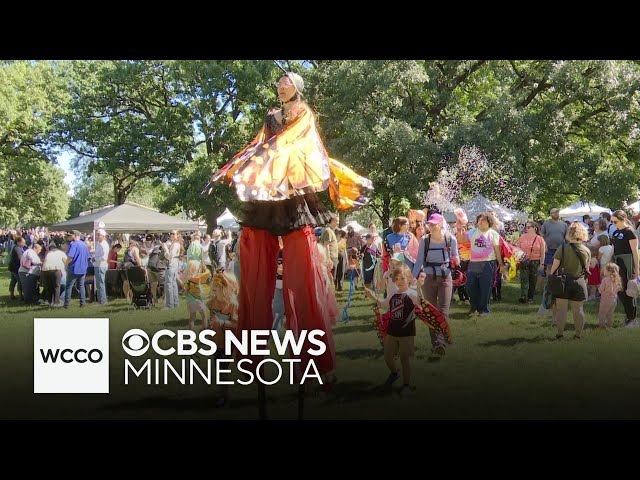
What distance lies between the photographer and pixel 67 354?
15.1 ft

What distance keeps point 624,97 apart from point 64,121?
58.2 feet

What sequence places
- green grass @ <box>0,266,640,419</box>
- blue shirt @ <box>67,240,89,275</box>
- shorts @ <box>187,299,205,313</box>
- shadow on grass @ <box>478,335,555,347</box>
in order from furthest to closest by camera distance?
blue shirt @ <box>67,240,89,275</box>, shorts @ <box>187,299,205,313</box>, shadow on grass @ <box>478,335,555,347</box>, green grass @ <box>0,266,640,419</box>

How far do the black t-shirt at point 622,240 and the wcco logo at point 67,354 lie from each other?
21.8 feet

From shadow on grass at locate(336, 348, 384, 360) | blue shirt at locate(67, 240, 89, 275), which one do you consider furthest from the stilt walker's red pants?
blue shirt at locate(67, 240, 89, 275)

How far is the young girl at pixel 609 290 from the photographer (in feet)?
26.0

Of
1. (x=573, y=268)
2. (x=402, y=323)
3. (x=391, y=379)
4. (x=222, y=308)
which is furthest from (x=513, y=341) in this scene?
(x=222, y=308)

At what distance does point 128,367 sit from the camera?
573cm

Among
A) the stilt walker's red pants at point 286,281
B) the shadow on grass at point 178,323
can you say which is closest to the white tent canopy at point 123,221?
the shadow on grass at point 178,323

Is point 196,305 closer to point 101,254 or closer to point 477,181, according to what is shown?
point 101,254

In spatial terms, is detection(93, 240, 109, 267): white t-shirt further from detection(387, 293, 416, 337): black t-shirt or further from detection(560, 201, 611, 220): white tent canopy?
detection(560, 201, 611, 220): white tent canopy

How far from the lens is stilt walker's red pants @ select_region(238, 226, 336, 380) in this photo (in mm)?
3910

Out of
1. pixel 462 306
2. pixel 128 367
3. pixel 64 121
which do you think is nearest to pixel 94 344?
pixel 128 367

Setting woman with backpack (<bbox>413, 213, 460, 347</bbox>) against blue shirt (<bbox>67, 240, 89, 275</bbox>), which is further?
blue shirt (<bbox>67, 240, 89, 275</bbox>)

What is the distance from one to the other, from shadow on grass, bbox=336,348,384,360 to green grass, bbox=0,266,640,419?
0.03 feet
